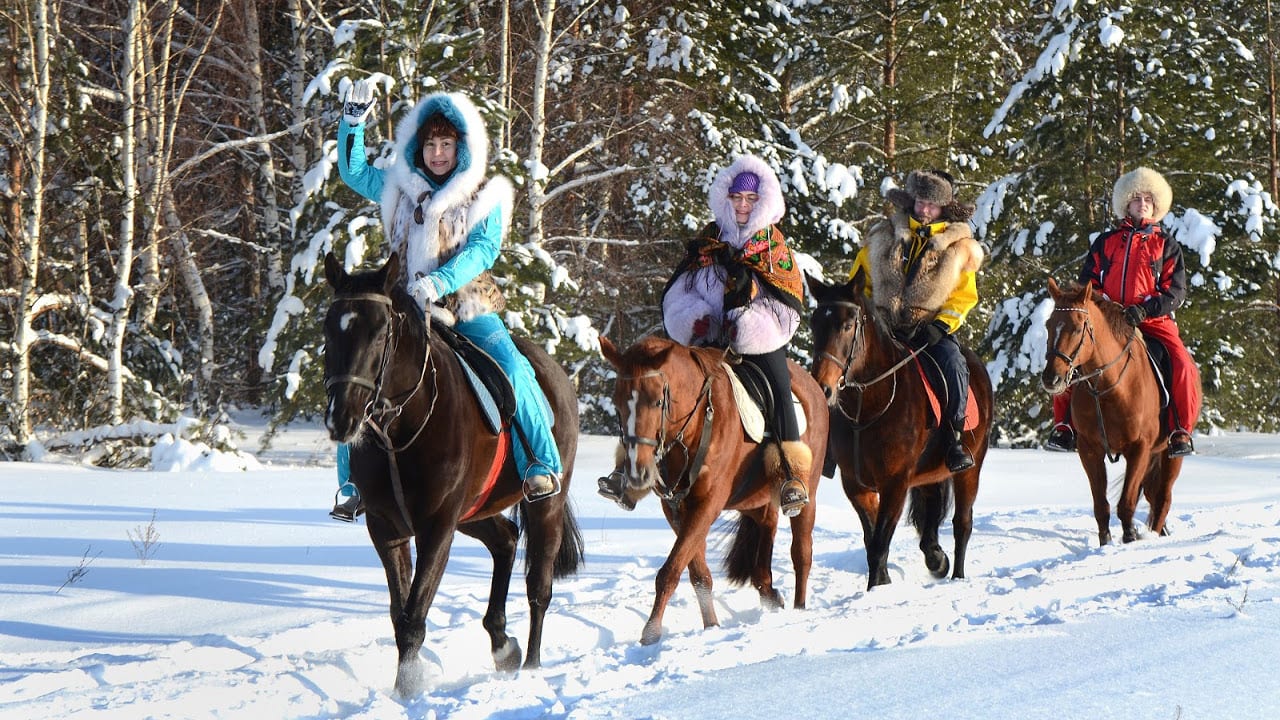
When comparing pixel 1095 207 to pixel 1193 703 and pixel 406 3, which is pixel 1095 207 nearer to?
pixel 406 3

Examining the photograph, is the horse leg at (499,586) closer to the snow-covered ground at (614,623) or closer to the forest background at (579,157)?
the snow-covered ground at (614,623)

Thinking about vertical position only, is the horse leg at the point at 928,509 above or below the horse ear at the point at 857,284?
below

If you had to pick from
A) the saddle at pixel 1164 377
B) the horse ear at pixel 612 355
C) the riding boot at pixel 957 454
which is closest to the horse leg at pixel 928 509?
the riding boot at pixel 957 454

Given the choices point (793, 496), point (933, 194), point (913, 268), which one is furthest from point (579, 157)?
point (793, 496)

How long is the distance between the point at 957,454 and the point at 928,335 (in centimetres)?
84

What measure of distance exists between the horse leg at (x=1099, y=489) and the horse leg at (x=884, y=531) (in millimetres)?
2115

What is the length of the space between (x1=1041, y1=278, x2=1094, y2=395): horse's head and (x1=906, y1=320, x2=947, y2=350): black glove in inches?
41.0

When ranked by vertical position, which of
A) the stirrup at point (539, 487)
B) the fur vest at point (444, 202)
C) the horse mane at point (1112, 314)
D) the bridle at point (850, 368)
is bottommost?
the stirrup at point (539, 487)

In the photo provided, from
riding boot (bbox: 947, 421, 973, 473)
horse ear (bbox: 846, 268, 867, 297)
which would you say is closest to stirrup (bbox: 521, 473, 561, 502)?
horse ear (bbox: 846, 268, 867, 297)

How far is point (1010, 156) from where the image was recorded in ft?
68.1

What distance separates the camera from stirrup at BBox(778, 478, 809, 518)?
664 centimetres

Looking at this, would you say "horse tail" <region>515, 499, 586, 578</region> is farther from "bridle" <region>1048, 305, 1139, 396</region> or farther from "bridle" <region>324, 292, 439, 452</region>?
"bridle" <region>1048, 305, 1139, 396</region>

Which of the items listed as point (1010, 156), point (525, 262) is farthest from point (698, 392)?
point (1010, 156)

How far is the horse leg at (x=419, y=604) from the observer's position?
16.5 ft
